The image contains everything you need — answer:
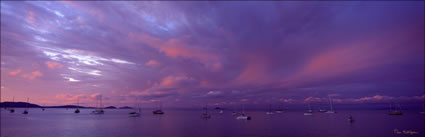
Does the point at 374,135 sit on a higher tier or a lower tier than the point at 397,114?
higher

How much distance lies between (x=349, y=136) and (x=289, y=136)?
16.6m

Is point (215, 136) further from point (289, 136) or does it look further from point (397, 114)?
point (397, 114)

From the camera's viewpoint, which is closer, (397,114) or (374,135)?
(374,135)

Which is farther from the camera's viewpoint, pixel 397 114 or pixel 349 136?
pixel 397 114

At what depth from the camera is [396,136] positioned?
66.1 metres

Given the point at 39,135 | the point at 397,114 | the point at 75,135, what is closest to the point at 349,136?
the point at 75,135

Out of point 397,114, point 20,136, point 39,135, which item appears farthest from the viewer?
point 397,114

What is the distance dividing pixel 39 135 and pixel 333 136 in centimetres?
7799

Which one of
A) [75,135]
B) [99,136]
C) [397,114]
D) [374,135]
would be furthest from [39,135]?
[397,114]

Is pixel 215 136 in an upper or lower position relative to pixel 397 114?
upper

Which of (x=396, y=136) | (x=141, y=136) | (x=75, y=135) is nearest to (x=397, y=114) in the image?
(x=396, y=136)

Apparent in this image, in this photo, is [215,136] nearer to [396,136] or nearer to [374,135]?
[374,135]

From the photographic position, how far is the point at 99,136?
211 feet

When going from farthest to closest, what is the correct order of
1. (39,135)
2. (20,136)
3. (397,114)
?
(397,114), (39,135), (20,136)
